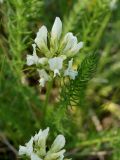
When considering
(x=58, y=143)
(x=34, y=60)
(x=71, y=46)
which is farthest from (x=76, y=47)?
(x=58, y=143)

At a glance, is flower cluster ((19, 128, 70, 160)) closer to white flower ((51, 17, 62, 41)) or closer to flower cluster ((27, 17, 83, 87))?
flower cluster ((27, 17, 83, 87))

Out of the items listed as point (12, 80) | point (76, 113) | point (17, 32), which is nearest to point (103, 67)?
point (76, 113)

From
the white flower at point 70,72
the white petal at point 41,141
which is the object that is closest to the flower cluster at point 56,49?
the white flower at point 70,72

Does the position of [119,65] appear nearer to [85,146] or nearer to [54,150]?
[85,146]

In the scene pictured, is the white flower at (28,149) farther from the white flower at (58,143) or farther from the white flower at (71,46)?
the white flower at (71,46)

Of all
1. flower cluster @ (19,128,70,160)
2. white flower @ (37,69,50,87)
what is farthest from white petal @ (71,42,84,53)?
flower cluster @ (19,128,70,160)

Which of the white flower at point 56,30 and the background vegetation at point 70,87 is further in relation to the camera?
the background vegetation at point 70,87
